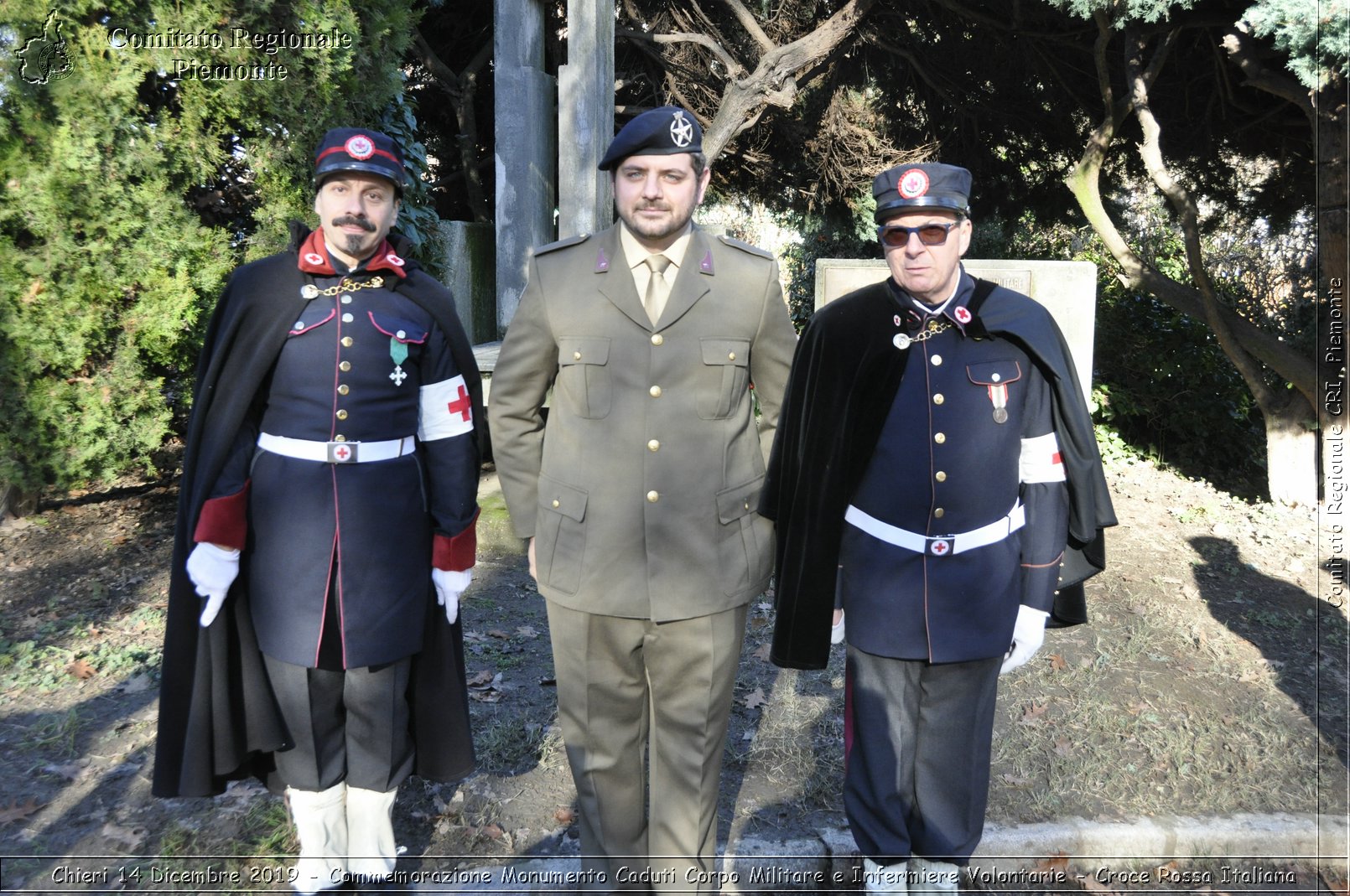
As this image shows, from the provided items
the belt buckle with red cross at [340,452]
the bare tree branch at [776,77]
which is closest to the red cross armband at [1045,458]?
the belt buckle with red cross at [340,452]

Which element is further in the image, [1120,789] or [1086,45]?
[1086,45]

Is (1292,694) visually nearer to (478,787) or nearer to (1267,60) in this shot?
(478,787)

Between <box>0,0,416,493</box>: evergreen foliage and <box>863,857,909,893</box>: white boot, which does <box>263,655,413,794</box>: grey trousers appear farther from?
<box>0,0,416,493</box>: evergreen foliage

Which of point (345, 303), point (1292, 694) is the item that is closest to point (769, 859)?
point (345, 303)

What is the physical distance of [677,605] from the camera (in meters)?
2.79

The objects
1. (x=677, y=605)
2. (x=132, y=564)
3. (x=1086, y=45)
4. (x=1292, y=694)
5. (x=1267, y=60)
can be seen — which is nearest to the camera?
(x=677, y=605)

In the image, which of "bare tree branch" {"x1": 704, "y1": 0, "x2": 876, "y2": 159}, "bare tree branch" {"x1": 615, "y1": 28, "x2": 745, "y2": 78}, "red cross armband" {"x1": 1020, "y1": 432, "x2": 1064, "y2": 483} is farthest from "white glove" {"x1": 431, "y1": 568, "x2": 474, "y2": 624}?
"bare tree branch" {"x1": 615, "y1": 28, "x2": 745, "y2": 78}

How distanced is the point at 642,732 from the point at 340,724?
0.86m

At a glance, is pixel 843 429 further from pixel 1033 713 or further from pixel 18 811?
pixel 18 811

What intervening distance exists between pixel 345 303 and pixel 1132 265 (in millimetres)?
6229

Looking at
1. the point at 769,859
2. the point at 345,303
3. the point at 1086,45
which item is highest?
the point at 1086,45

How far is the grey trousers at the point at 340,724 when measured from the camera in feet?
9.64

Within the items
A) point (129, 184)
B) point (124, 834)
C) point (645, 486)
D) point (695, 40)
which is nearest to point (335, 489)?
point (645, 486)

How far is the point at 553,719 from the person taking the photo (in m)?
4.28
